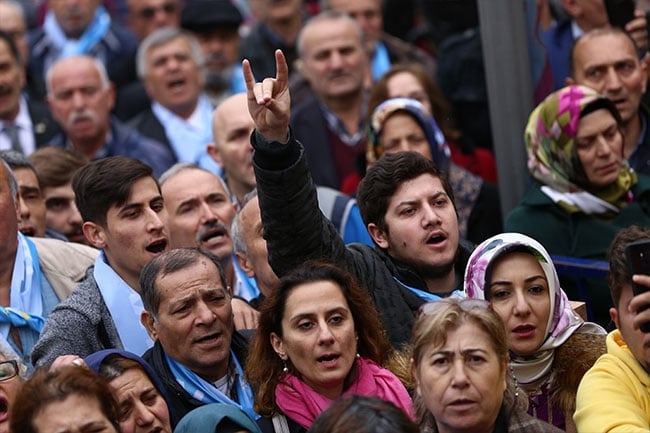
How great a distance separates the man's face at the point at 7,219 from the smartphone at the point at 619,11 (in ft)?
12.9

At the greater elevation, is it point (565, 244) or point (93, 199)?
point (93, 199)

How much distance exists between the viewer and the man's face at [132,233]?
283 inches

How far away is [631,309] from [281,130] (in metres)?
1.54

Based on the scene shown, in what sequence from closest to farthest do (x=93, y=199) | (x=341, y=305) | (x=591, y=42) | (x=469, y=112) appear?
(x=341, y=305) → (x=93, y=199) → (x=591, y=42) → (x=469, y=112)

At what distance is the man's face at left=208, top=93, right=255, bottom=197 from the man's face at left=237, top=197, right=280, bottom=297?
118cm

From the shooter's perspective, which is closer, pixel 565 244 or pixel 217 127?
pixel 565 244

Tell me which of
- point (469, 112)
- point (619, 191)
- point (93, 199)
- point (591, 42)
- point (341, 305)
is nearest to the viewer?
point (341, 305)

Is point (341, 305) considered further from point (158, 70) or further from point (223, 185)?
point (158, 70)

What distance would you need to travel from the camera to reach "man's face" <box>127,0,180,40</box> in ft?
40.2

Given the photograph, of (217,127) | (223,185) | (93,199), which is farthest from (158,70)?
(93,199)

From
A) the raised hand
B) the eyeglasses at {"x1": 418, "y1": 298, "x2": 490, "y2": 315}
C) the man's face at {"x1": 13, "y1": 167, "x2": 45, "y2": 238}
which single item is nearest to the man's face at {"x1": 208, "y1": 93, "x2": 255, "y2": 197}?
the man's face at {"x1": 13, "y1": 167, "x2": 45, "y2": 238}

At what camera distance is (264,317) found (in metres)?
6.17

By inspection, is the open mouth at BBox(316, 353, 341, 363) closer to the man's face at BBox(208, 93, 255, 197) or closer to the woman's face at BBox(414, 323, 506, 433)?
the woman's face at BBox(414, 323, 506, 433)

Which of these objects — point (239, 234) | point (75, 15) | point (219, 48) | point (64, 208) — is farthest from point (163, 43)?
point (239, 234)
